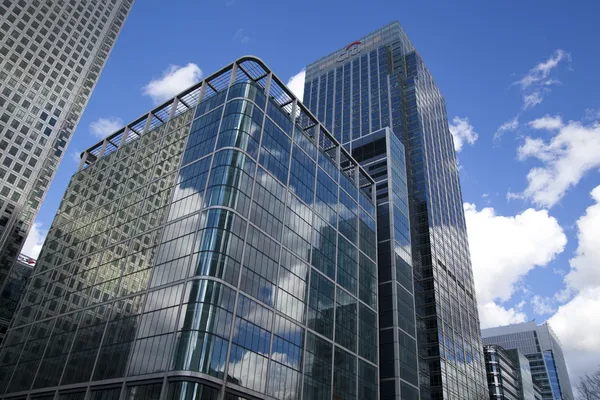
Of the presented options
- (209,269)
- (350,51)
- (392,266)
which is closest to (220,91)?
(209,269)

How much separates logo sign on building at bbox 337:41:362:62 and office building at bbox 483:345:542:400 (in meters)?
104

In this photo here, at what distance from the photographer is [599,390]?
143ft

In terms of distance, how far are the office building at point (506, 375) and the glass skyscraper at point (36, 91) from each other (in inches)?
4858

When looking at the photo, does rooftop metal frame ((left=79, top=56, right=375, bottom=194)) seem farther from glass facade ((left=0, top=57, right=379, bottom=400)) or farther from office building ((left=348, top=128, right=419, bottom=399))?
office building ((left=348, top=128, right=419, bottom=399))

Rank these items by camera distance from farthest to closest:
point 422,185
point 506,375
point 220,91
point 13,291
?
point 506,375, point 422,185, point 13,291, point 220,91

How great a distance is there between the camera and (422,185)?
121 meters

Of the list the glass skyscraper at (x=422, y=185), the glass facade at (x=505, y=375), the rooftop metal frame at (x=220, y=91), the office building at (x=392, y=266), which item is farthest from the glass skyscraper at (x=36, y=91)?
the glass facade at (x=505, y=375)

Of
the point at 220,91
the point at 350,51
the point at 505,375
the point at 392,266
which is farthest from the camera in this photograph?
the point at 350,51

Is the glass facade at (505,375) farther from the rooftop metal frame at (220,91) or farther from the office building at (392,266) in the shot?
the rooftop metal frame at (220,91)

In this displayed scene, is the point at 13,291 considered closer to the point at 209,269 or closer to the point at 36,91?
the point at 36,91

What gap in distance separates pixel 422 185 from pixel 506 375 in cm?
6759

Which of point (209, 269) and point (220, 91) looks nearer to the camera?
point (209, 269)

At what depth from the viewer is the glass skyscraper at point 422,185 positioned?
9744 cm

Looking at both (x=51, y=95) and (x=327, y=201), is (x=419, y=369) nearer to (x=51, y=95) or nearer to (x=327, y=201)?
(x=327, y=201)
